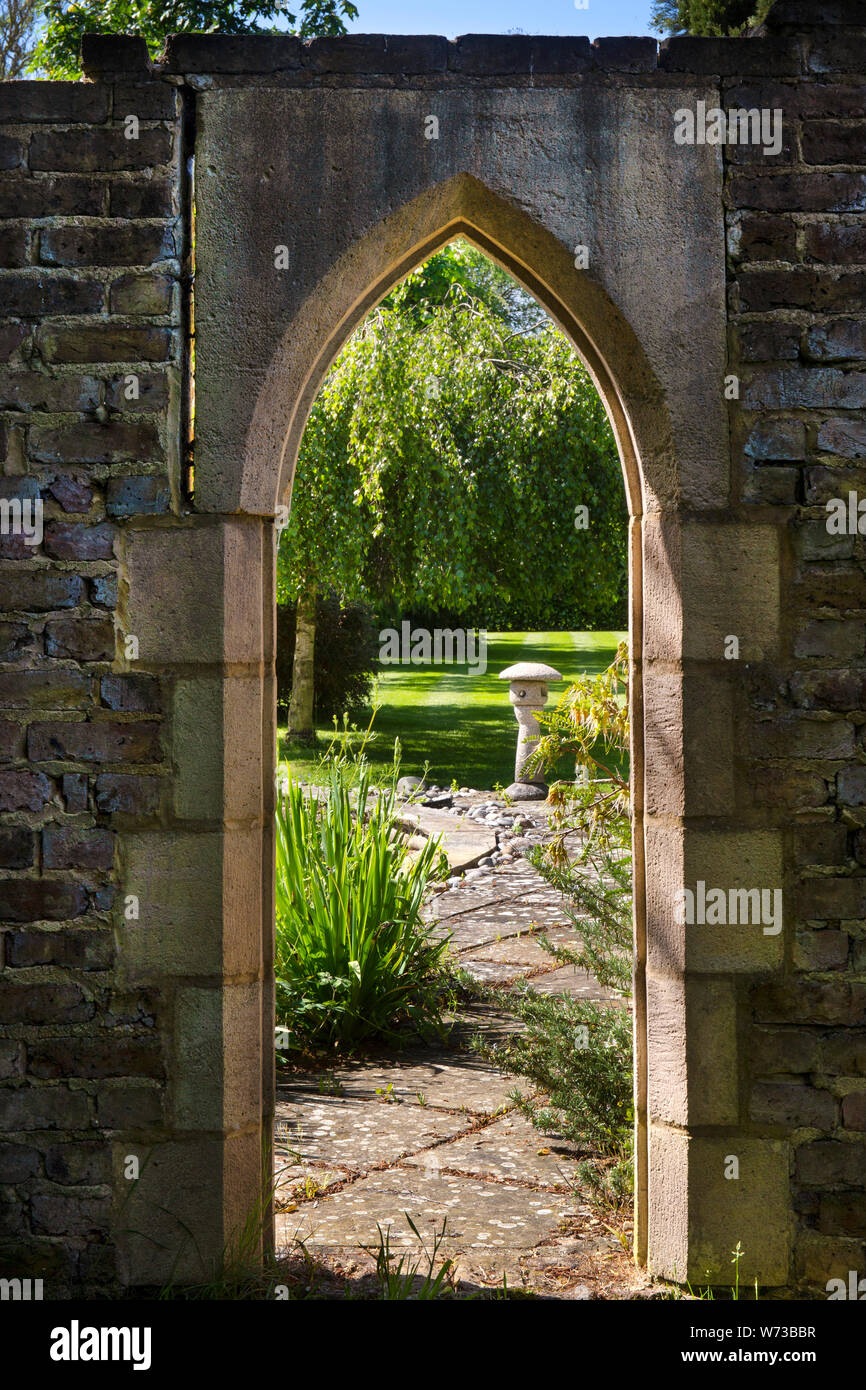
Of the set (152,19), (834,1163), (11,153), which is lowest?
(834,1163)

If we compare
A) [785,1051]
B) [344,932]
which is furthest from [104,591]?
[344,932]

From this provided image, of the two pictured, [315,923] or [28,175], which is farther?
[315,923]

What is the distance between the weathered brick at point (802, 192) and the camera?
289 cm

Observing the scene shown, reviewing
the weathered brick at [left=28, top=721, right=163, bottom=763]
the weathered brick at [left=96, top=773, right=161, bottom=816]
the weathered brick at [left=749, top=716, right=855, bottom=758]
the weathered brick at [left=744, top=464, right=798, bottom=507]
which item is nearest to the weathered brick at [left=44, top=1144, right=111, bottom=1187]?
the weathered brick at [left=96, top=773, right=161, bottom=816]

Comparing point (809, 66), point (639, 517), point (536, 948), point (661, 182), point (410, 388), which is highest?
point (410, 388)

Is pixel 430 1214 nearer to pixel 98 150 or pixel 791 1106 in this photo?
pixel 791 1106

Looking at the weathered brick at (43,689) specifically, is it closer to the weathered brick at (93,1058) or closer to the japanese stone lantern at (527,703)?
the weathered brick at (93,1058)

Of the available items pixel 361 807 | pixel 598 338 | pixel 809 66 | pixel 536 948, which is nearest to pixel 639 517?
pixel 598 338

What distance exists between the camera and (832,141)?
2891mm

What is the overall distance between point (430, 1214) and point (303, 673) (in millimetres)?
9356

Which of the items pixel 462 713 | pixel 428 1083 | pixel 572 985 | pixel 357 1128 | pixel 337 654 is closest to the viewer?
pixel 357 1128

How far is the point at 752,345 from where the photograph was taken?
291 cm

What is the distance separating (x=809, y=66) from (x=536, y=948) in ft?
13.9

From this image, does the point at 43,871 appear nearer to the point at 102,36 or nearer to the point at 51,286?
the point at 51,286
